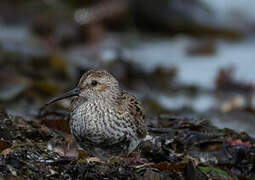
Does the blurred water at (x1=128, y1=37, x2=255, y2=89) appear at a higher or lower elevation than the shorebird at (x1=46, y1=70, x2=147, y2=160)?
higher

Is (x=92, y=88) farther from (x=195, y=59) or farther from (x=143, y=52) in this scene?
(x=143, y=52)

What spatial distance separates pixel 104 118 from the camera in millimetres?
5691

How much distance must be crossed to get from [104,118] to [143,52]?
7.95 meters

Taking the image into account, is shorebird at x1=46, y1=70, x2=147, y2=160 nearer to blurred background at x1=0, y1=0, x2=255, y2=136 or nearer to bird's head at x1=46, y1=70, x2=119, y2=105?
bird's head at x1=46, y1=70, x2=119, y2=105

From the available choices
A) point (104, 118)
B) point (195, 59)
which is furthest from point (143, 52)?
point (104, 118)

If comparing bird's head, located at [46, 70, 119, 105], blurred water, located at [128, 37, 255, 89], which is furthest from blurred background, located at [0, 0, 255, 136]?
bird's head, located at [46, 70, 119, 105]

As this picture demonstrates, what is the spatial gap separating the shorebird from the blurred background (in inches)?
57.1

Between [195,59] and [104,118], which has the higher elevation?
[195,59]

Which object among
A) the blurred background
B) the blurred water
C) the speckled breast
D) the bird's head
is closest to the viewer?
the speckled breast

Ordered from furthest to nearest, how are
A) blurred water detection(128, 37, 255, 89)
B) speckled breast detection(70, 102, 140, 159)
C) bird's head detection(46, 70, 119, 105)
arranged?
blurred water detection(128, 37, 255, 89) < bird's head detection(46, 70, 119, 105) < speckled breast detection(70, 102, 140, 159)

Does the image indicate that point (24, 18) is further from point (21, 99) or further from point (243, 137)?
point (243, 137)

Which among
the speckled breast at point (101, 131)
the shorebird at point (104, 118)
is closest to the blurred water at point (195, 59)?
the shorebird at point (104, 118)

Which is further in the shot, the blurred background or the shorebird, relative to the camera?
the blurred background

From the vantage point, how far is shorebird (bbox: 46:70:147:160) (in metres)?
5.63
